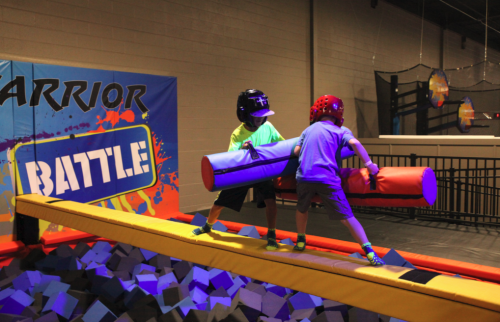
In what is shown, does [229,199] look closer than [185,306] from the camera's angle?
Yes

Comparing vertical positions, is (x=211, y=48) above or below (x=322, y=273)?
above

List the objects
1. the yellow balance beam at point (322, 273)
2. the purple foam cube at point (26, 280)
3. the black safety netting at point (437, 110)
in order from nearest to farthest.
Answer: the yellow balance beam at point (322, 273), the purple foam cube at point (26, 280), the black safety netting at point (437, 110)

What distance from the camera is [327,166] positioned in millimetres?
2396

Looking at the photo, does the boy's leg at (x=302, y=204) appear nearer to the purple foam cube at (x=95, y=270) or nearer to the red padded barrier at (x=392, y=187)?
the red padded barrier at (x=392, y=187)

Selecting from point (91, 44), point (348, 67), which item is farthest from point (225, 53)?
point (348, 67)

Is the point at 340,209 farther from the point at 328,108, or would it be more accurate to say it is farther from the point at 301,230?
the point at 328,108

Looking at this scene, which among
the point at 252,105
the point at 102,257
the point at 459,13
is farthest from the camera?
the point at 459,13

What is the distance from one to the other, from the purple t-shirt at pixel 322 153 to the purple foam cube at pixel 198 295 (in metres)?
1.44

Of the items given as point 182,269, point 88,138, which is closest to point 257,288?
point 182,269

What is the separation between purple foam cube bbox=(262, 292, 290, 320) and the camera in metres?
2.86

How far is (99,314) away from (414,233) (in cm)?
397

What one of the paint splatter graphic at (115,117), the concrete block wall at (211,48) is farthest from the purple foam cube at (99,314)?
the concrete block wall at (211,48)

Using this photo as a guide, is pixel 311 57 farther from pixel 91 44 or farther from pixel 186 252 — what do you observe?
pixel 186 252

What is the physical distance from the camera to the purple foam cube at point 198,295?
315 cm
